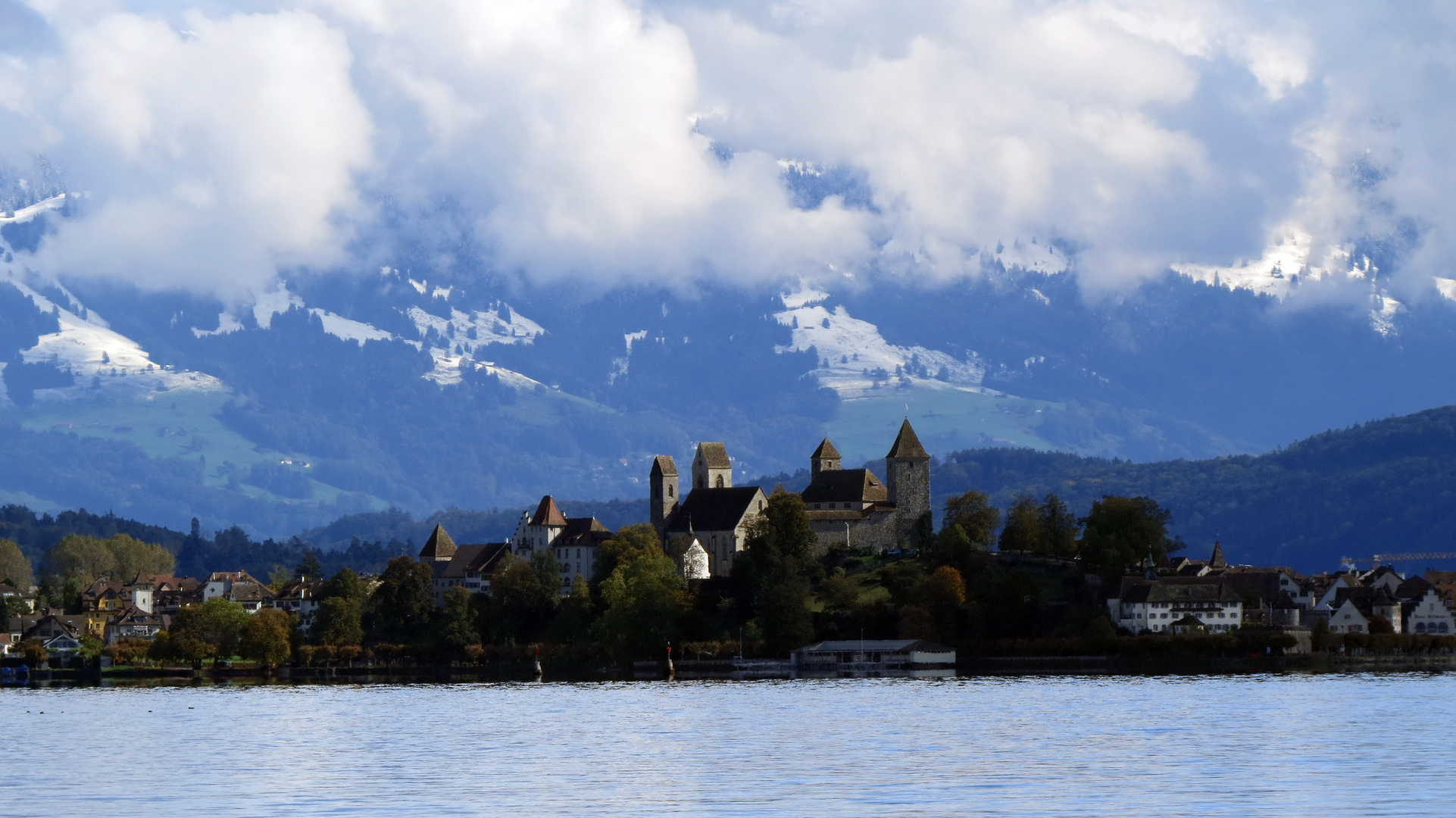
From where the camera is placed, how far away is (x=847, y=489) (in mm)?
183750

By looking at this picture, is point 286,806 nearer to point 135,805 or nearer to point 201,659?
point 135,805

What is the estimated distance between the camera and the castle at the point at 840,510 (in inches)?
7023

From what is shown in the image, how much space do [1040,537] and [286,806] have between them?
118 metres

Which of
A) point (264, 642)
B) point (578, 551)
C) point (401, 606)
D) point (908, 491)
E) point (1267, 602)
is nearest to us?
point (1267, 602)

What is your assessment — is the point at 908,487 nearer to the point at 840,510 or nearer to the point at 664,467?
the point at 840,510

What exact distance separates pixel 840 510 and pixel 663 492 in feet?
61.2

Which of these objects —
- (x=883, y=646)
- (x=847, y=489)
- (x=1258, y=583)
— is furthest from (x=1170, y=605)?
(x=847, y=489)

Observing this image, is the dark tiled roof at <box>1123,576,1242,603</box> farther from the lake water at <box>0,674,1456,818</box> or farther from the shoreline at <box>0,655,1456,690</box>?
the lake water at <box>0,674,1456,818</box>

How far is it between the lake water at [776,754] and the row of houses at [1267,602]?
36.9 m

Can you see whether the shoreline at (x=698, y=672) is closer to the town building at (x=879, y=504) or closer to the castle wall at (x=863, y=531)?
the castle wall at (x=863, y=531)

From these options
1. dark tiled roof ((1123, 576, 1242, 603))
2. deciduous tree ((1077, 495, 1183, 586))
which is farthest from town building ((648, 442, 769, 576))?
dark tiled roof ((1123, 576, 1242, 603))

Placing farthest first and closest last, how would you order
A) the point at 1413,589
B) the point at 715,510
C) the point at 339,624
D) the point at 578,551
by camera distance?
1. the point at 578,551
2. the point at 715,510
3. the point at 339,624
4. the point at 1413,589

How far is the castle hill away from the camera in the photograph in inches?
5787

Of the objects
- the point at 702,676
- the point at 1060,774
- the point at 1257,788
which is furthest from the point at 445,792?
the point at 702,676
